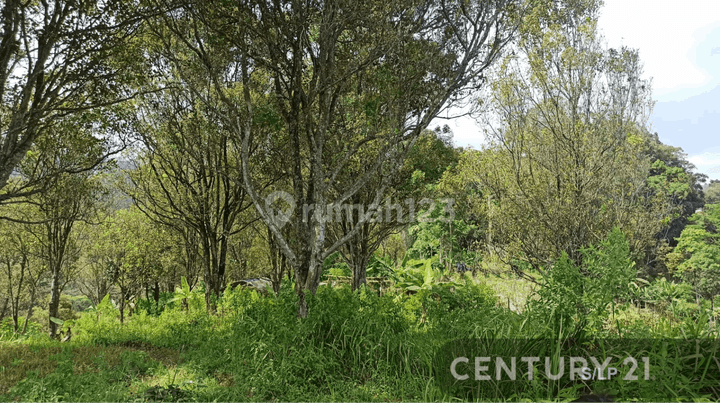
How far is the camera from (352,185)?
24.3ft

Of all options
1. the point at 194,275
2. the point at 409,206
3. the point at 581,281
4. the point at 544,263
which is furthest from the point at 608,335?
the point at 194,275

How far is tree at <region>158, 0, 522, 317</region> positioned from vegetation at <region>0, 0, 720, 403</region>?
1.7 inches

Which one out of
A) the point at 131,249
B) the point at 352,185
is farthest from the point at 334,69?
the point at 131,249

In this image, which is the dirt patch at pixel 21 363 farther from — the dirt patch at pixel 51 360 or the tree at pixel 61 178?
the tree at pixel 61 178

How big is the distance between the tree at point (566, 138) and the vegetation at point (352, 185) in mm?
47

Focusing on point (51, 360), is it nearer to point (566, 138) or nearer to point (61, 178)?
point (61, 178)

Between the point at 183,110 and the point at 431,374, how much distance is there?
744cm

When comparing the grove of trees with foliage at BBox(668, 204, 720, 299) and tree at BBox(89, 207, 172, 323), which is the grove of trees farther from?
foliage at BBox(668, 204, 720, 299)

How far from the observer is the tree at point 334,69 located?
18.5 ft

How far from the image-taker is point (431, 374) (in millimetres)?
3762

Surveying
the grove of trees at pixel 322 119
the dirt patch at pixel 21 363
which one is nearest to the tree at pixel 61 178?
the grove of trees at pixel 322 119

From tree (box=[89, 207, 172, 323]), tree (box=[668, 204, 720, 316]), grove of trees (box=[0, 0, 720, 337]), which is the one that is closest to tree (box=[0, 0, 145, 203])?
grove of trees (box=[0, 0, 720, 337])

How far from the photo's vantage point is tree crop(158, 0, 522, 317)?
18.5ft

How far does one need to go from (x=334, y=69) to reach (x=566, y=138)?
16.2 ft
